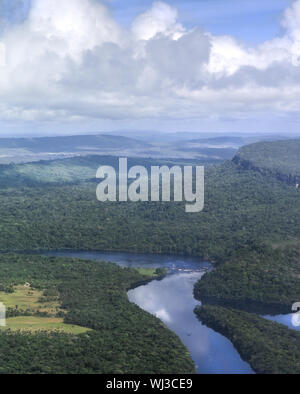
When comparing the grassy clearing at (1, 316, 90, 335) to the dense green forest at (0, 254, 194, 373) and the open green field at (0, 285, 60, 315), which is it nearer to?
the dense green forest at (0, 254, 194, 373)

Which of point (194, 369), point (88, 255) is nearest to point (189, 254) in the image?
point (88, 255)

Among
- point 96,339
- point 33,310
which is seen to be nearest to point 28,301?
point 33,310

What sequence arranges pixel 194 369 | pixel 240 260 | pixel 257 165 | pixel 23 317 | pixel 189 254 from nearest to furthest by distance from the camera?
pixel 194 369, pixel 23 317, pixel 240 260, pixel 189 254, pixel 257 165

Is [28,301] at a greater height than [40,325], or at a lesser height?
greater

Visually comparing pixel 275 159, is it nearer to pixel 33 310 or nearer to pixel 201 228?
pixel 201 228
